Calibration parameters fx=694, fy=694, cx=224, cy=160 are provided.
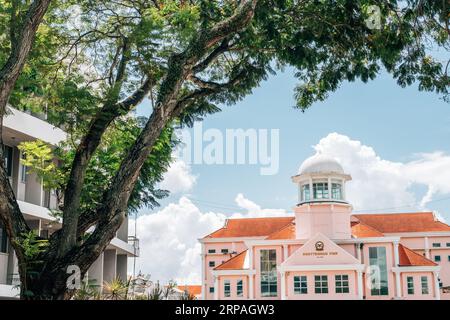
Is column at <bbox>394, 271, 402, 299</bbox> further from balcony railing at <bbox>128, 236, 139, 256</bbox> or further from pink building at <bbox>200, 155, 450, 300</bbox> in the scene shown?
balcony railing at <bbox>128, 236, 139, 256</bbox>

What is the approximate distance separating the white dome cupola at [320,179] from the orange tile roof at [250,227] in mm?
17708

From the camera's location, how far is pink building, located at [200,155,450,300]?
51.5 m

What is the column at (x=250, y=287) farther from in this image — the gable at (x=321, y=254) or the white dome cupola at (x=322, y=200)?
the white dome cupola at (x=322, y=200)

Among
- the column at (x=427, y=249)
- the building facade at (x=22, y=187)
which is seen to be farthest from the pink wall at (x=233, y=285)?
the building facade at (x=22, y=187)

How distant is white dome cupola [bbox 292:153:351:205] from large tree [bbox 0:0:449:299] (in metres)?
39.6

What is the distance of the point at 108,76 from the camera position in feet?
54.5

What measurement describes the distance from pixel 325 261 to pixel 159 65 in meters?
39.4

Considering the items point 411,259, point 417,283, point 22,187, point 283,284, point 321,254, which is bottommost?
point 283,284

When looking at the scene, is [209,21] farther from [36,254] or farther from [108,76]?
[36,254]

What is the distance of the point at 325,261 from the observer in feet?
170

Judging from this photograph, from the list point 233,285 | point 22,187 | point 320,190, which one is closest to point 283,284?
point 233,285

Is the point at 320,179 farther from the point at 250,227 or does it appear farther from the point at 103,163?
the point at 103,163
